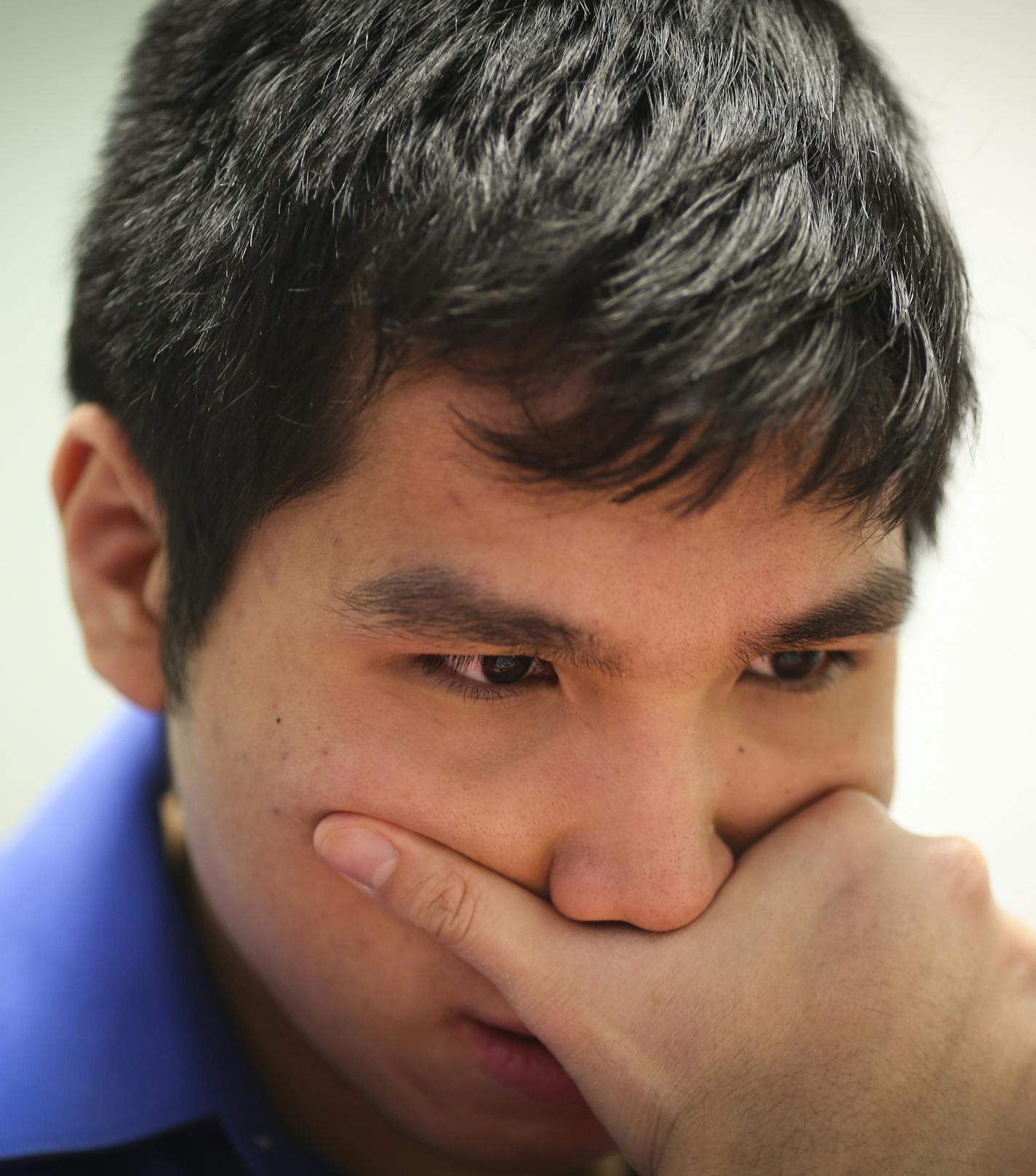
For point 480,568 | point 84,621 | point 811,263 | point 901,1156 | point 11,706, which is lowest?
point 11,706

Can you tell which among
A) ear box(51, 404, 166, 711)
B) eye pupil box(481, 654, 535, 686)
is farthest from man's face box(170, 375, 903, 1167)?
ear box(51, 404, 166, 711)

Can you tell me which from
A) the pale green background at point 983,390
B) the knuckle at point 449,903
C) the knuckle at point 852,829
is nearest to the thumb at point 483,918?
the knuckle at point 449,903

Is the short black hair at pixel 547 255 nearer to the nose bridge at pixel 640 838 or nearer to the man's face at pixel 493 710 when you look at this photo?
the man's face at pixel 493 710

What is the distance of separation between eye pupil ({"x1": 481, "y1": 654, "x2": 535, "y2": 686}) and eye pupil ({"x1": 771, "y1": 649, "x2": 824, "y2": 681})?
25cm

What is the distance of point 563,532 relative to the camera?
2.76ft

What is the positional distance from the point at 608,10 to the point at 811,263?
26 cm

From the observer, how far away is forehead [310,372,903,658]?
2.77 feet

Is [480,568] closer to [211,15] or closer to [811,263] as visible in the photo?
[811,263]

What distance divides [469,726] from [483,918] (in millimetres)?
145

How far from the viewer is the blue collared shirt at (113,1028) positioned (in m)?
1.09

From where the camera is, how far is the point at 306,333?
2.95ft

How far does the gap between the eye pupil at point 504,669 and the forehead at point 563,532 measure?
100 millimetres

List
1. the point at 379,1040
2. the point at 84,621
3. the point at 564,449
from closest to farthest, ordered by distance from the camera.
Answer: the point at 564,449, the point at 379,1040, the point at 84,621

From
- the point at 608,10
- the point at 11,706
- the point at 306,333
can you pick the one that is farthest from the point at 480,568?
the point at 11,706
